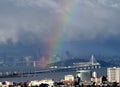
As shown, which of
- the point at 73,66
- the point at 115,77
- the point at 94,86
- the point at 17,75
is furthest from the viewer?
the point at 73,66

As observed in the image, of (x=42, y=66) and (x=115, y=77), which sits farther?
(x=42, y=66)

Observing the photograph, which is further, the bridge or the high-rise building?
the bridge

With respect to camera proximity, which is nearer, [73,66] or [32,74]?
[32,74]

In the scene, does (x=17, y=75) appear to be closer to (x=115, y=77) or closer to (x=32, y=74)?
(x=32, y=74)

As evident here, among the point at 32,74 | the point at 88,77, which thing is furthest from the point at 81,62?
the point at 88,77

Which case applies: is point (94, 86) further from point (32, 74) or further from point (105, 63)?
point (105, 63)

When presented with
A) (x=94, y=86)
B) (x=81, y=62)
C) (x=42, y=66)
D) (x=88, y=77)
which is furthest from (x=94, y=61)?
(x=94, y=86)

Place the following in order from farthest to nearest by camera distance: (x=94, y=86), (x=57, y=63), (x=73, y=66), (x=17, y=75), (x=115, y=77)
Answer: (x=57, y=63), (x=73, y=66), (x=17, y=75), (x=115, y=77), (x=94, y=86)

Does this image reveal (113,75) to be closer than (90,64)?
Yes

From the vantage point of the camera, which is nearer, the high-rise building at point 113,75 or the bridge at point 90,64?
the high-rise building at point 113,75
